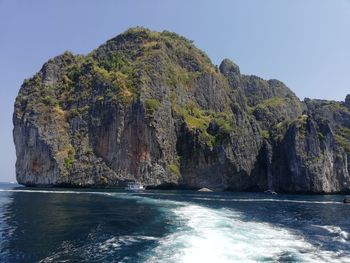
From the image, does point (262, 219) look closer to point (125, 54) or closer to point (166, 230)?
point (166, 230)

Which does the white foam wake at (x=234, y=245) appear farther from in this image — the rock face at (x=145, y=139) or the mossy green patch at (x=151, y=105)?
the mossy green patch at (x=151, y=105)

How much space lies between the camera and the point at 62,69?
6481 inches

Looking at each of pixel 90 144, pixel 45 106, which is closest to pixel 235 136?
pixel 90 144

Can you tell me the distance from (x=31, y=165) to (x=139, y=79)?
167 ft

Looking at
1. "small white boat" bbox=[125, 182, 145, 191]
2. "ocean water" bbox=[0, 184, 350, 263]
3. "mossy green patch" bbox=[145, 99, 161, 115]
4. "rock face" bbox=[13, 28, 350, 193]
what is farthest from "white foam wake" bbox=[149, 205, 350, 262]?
"mossy green patch" bbox=[145, 99, 161, 115]

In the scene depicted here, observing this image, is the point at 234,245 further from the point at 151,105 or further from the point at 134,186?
the point at 151,105

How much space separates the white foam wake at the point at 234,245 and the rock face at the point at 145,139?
94560mm

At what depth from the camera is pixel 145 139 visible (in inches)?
5581

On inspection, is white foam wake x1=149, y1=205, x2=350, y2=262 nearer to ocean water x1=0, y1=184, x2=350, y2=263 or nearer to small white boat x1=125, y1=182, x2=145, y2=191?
ocean water x1=0, y1=184, x2=350, y2=263

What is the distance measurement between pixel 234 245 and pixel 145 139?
10884 centimetres

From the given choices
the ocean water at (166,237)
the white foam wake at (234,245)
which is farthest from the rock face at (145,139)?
the white foam wake at (234,245)

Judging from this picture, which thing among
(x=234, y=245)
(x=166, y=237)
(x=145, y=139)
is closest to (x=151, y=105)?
(x=145, y=139)

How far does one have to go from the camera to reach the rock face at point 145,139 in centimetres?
13575

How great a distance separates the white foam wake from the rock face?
94560mm
